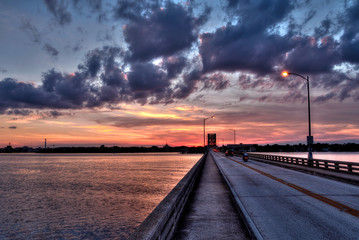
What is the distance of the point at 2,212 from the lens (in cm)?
2141

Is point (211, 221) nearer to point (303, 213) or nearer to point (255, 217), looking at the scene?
point (255, 217)

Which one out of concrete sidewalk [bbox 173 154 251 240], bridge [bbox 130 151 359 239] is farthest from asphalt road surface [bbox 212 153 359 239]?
concrete sidewalk [bbox 173 154 251 240]

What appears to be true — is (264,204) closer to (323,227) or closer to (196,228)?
(323,227)

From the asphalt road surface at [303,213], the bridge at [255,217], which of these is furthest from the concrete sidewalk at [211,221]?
the asphalt road surface at [303,213]

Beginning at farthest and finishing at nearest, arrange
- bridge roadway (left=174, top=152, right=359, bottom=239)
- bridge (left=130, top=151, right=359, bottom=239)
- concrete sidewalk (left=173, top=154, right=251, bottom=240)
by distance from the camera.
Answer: bridge roadway (left=174, top=152, right=359, bottom=239) < concrete sidewalk (left=173, top=154, right=251, bottom=240) < bridge (left=130, top=151, right=359, bottom=239)

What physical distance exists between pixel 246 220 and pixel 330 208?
12.6 ft

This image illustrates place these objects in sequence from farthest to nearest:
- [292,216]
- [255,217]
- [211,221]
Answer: [292,216]
[255,217]
[211,221]

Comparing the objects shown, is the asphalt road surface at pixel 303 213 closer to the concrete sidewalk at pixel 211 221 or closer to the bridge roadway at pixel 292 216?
the bridge roadway at pixel 292 216

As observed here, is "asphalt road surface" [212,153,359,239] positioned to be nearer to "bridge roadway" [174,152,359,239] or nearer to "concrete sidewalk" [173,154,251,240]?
"bridge roadway" [174,152,359,239]

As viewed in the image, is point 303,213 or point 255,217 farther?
point 303,213

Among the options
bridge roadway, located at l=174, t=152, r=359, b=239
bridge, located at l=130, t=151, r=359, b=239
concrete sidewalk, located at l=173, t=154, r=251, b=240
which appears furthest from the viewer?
bridge roadway, located at l=174, t=152, r=359, b=239

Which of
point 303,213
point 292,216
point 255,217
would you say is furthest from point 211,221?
point 303,213

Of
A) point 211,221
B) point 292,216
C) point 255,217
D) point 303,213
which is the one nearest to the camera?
point 211,221

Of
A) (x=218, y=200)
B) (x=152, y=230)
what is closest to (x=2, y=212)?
(x=218, y=200)
